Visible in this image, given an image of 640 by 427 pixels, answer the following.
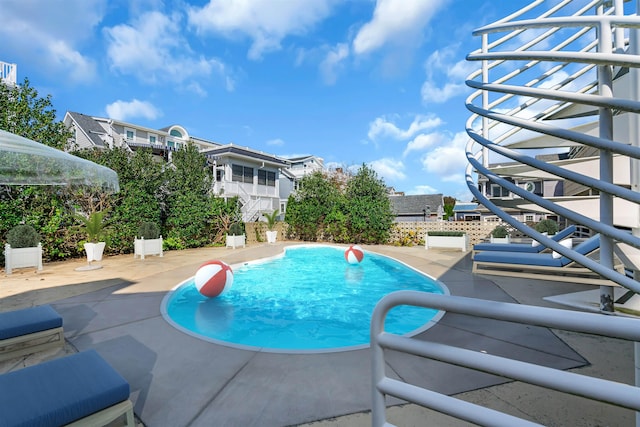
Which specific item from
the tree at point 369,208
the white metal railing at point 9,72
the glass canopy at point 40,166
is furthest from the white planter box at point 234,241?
the white metal railing at point 9,72

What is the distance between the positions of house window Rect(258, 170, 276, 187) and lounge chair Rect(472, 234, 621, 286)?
21546mm

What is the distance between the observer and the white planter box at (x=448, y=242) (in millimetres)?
14534

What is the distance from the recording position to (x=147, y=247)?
1209 cm

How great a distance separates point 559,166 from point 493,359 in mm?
4889

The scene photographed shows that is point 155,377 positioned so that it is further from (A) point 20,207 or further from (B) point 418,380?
(A) point 20,207

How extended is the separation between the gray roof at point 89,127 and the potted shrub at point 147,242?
16.8 metres

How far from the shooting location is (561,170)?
394 cm

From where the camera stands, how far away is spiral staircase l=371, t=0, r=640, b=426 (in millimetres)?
1181

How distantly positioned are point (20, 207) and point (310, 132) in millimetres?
25092

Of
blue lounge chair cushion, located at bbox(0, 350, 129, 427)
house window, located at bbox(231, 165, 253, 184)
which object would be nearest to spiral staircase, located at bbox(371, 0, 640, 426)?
blue lounge chair cushion, located at bbox(0, 350, 129, 427)

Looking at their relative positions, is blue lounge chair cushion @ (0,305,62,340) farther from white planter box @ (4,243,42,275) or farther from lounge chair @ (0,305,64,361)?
white planter box @ (4,243,42,275)

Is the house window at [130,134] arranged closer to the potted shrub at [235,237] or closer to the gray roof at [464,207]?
the potted shrub at [235,237]

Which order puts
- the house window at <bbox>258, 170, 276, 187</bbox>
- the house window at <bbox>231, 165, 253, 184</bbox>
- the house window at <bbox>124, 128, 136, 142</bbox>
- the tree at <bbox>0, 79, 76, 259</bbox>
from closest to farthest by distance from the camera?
the tree at <bbox>0, 79, 76, 259</bbox>, the house window at <bbox>231, 165, 253, 184</bbox>, the house window at <bbox>258, 170, 276, 187</bbox>, the house window at <bbox>124, 128, 136, 142</bbox>

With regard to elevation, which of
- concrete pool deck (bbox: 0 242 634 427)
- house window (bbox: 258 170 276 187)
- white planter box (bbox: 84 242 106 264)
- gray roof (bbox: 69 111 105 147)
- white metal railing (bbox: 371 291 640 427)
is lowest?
concrete pool deck (bbox: 0 242 634 427)
